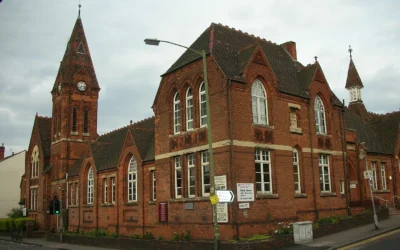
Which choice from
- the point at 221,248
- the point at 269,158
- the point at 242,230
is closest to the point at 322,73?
the point at 269,158

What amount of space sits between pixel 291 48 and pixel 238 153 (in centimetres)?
1379

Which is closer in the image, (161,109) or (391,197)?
(161,109)

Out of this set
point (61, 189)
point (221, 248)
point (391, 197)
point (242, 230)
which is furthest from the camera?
point (61, 189)

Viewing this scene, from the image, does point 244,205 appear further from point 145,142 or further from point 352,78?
point 352,78

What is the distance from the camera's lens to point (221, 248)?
65.5 feet

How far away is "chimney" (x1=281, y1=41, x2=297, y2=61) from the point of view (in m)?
32.8

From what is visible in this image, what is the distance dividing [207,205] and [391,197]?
19.8 meters

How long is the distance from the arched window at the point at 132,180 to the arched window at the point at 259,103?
12143 millimetres

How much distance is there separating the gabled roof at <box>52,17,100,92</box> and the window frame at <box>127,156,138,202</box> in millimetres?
17363

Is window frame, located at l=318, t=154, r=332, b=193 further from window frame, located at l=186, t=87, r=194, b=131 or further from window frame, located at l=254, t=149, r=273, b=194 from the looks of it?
window frame, located at l=186, t=87, r=194, b=131

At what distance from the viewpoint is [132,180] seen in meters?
33.1

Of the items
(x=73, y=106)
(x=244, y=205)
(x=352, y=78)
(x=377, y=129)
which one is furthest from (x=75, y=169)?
(x=352, y=78)

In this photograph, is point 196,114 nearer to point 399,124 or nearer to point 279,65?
point 279,65

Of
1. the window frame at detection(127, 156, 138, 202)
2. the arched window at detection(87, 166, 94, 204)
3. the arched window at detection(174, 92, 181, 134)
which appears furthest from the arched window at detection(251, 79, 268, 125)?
the arched window at detection(87, 166, 94, 204)
